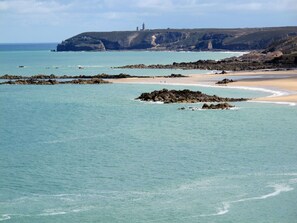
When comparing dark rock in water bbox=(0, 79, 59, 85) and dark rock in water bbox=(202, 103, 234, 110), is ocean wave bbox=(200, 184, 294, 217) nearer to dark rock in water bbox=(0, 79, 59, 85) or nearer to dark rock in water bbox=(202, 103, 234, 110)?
dark rock in water bbox=(202, 103, 234, 110)

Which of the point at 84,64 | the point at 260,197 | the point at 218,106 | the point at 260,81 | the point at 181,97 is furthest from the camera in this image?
the point at 84,64

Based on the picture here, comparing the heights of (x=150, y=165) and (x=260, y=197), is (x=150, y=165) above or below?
above

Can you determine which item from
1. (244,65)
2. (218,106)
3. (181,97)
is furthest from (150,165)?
(244,65)

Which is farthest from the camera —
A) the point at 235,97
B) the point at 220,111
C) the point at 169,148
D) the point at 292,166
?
the point at 235,97

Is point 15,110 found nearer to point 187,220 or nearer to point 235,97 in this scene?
point 235,97

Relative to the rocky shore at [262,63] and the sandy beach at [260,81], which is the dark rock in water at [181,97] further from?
the rocky shore at [262,63]

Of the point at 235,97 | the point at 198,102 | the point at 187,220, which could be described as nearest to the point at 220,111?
the point at 198,102

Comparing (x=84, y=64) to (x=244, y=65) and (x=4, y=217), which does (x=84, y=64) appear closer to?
(x=244, y=65)
